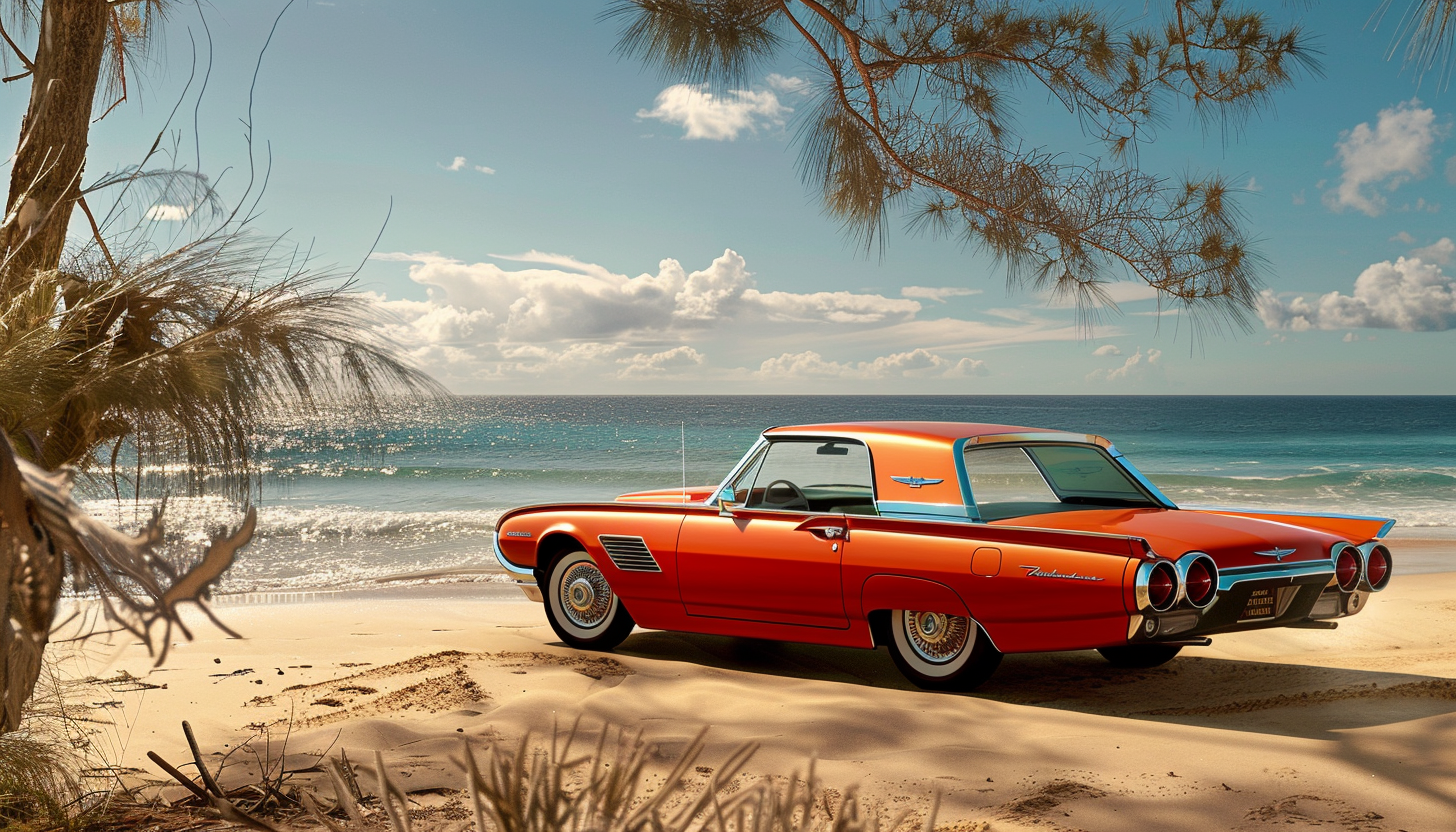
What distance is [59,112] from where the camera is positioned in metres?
3.54

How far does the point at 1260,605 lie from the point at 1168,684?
3.50 ft

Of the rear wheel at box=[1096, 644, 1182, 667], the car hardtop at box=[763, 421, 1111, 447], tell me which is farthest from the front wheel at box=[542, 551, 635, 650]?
the rear wheel at box=[1096, 644, 1182, 667]

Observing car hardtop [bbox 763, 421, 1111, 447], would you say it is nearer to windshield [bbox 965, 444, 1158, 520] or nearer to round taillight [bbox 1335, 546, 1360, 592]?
windshield [bbox 965, 444, 1158, 520]

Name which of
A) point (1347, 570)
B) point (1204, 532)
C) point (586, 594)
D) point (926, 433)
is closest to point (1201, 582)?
point (1204, 532)

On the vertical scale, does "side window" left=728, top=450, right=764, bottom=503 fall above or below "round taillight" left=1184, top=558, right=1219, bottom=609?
above

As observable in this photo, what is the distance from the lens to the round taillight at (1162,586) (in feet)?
14.9

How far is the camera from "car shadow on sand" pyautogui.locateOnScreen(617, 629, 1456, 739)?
4.96 metres

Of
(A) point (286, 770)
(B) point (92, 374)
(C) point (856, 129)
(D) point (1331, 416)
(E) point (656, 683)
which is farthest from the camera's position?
(D) point (1331, 416)

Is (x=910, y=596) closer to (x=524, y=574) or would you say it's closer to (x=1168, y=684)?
(x=1168, y=684)

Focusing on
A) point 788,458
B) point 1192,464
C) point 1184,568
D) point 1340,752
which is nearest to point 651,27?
point 1184,568

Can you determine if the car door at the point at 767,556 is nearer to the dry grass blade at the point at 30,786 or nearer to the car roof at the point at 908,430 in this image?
the car roof at the point at 908,430

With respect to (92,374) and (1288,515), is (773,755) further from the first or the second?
(1288,515)

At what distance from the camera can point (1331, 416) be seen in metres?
66.9

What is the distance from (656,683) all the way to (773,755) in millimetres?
1457
